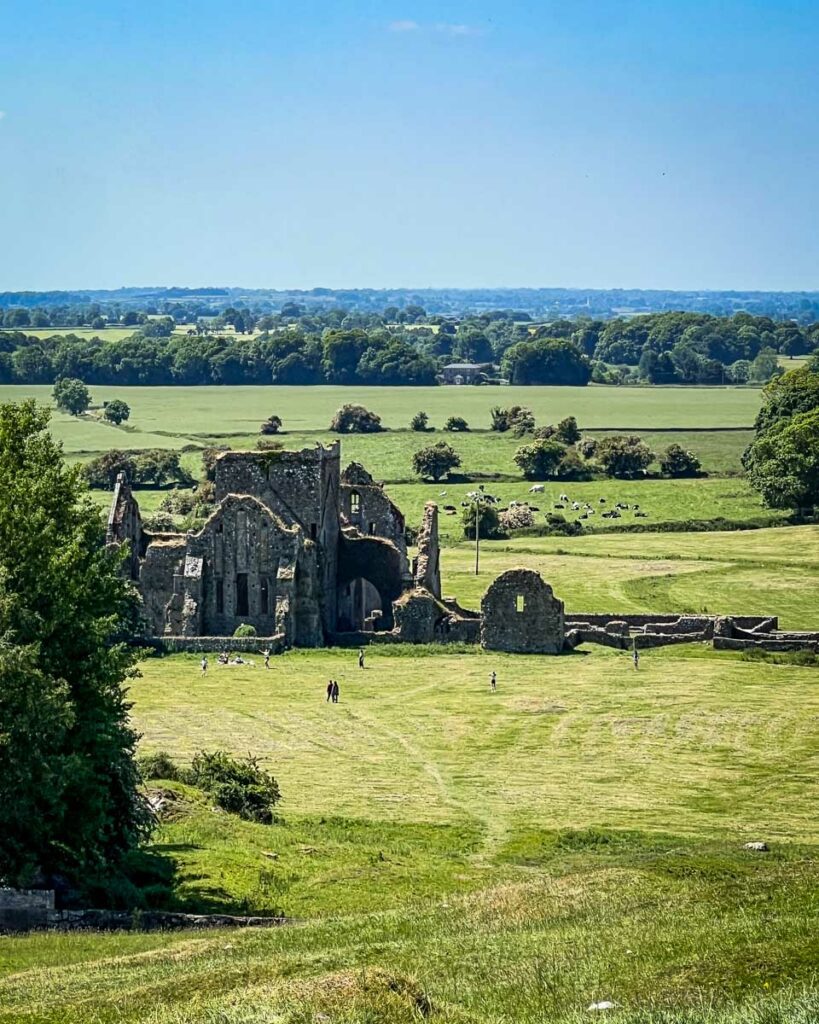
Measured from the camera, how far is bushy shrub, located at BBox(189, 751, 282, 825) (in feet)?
135

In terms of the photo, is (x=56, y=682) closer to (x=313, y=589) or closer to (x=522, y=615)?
(x=522, y=615)

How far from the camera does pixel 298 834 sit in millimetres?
39500

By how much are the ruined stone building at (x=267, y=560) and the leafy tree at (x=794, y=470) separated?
4138 cm

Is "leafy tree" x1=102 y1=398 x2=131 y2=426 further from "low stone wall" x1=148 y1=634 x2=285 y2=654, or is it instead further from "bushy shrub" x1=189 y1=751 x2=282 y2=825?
"bushy shrub" x1=189 y1=751 x2=282 y2=825

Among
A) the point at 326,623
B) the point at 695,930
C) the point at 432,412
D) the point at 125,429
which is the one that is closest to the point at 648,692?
the point at 326,623

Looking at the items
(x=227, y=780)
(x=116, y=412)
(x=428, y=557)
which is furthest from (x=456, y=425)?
(x=227, y=780)

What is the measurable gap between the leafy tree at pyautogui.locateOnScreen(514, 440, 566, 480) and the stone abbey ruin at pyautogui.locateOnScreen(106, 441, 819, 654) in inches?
2195

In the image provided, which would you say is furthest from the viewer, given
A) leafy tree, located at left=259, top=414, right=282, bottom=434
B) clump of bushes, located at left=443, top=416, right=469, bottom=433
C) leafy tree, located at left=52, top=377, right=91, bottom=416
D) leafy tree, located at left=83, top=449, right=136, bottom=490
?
leafy tree, located at left=52, top=377, right=91, bottom=416

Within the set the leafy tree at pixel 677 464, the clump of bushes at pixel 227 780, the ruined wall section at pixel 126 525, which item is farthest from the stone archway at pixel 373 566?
the leafy tree at pixel 677 464

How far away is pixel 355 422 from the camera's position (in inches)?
6668

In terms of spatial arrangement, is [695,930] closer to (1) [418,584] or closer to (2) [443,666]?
(2) [443,666]

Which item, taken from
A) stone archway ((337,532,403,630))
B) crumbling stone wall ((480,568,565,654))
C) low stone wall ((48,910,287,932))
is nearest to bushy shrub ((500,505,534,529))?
stone archway ((337,532,403,630))

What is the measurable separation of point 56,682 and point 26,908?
4110 mm

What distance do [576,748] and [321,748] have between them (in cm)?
711
